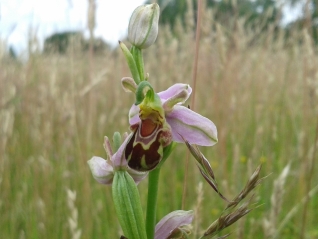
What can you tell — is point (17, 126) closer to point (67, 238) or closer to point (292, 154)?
point (67, 238)

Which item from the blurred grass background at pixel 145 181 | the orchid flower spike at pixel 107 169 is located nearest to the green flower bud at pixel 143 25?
the orchid flower spike at pixel 107 169

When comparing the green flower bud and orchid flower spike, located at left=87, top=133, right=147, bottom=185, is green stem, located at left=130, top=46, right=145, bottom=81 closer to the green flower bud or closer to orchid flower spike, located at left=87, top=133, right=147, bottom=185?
the green flower bud

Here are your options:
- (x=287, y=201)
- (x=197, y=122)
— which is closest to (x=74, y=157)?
(x=287, y=201)

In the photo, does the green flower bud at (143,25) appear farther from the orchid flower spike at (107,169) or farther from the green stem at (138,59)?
the orchid flower spike at (107,169)

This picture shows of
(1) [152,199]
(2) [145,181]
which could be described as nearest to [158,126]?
(1) [152,199]

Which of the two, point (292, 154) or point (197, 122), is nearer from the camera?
point (197, 122)
